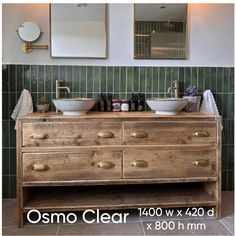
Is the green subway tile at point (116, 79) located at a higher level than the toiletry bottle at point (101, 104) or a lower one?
higher

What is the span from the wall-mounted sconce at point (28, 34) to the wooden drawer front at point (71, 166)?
0.99 meters

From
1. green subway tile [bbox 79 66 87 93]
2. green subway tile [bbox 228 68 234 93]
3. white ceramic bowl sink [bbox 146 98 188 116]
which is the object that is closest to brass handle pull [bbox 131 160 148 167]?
white ceramic bowl sink [bbox 146 98 188 116]

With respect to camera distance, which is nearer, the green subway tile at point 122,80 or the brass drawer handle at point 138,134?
the brass drawer handle at point 138,134

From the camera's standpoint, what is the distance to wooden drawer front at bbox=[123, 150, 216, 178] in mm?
2230

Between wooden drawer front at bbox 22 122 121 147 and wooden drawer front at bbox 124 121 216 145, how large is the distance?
11cm

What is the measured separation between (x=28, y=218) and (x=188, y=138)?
1.35 metres

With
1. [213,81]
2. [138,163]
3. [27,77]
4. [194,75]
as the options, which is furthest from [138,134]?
[27,77]

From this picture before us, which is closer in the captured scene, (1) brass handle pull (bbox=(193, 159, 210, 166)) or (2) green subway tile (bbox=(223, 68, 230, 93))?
(1) brass handle pull (bbox=(193, 159, 210, 166))

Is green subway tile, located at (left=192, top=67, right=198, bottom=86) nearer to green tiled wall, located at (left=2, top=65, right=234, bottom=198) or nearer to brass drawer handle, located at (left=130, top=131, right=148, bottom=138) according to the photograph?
green tiled wall, located at (left=2, top=65, right=234, bottom=198)

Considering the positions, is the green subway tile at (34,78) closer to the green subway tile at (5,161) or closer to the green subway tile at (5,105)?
the green subway tile at (5,105)

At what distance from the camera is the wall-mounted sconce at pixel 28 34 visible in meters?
2.61

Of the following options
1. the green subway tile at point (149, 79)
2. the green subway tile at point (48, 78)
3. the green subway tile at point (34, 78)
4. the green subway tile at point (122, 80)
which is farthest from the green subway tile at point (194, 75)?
the green subway tile at point (34, 78)

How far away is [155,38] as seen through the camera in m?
2.73

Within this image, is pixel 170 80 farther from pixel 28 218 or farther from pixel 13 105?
pixel 28 218
